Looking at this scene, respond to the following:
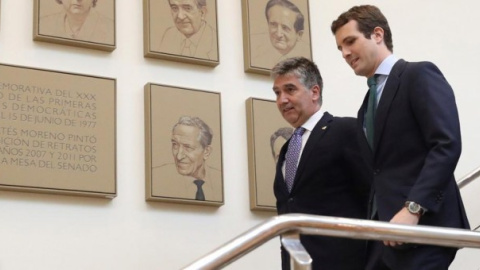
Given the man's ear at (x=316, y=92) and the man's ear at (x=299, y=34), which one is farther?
the man's ear at (x=299, y=34)

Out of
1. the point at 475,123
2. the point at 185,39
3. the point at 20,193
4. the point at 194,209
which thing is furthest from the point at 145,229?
the point at 475,123

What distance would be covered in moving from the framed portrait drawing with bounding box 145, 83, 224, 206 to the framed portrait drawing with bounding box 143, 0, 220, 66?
0.22 meters

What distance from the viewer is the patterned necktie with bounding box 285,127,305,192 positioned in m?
4.92

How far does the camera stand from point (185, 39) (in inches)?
236

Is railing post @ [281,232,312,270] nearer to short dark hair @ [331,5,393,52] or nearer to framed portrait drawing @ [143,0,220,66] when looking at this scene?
short dark hair @ [331,5,393,52]

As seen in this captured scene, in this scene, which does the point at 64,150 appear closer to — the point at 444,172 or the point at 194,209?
the point at 194,209

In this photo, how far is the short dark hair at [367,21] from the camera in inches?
166

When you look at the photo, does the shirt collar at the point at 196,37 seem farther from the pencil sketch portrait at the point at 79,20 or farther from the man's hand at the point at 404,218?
the man's hand at the point at 404,218

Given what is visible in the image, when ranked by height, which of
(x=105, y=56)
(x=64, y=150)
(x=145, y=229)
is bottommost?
(x=145, y=229)

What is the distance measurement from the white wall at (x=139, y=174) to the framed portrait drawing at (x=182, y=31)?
0.07m

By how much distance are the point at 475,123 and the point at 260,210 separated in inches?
75.8

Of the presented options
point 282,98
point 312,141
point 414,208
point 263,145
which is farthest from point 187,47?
point 414,208

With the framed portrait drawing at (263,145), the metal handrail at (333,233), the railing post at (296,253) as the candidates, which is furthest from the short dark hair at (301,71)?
the railing post at (296,253)

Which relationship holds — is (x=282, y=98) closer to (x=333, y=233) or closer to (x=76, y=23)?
(x=76, y=23)
